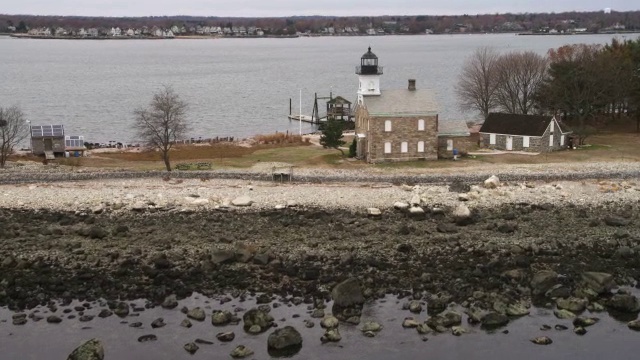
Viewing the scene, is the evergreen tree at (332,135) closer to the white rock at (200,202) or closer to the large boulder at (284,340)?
the white rock at (200,202)

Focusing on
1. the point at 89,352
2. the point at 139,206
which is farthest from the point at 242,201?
the point at 89,352

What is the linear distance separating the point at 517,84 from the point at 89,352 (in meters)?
48.0

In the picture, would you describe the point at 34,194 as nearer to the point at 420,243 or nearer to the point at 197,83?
the point at 420,243

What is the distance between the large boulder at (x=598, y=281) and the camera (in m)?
26.9

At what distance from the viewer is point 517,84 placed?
207 ft

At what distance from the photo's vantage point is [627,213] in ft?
118

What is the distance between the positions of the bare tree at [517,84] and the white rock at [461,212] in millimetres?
28787

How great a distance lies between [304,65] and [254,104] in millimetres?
86783

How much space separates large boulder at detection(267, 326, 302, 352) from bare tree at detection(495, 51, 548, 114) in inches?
1688

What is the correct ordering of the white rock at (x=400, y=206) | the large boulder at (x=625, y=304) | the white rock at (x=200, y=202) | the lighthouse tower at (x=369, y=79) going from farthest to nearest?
the lighthouse tower at (x=369, y=79) < the white rock at (x=200, y=202) < the white rock at (x=400, y=206) < the large boulder at (x=625, y=304)

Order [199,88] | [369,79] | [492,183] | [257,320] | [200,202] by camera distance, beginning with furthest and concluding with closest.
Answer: [199,88] → [369,79] → [492,183] → [200,202] → [257,320]

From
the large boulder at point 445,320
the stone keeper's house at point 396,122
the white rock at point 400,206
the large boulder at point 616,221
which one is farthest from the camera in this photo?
the stone keeper's house at point 396,122

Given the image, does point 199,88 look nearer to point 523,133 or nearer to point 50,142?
point 50,142

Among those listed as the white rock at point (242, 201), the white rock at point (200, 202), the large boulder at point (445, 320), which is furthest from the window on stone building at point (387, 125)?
the large boulder at point (445, 320)
